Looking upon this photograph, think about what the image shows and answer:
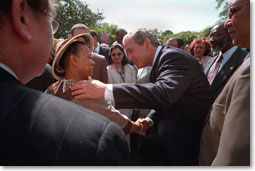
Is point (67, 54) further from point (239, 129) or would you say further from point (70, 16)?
point (70, 16)

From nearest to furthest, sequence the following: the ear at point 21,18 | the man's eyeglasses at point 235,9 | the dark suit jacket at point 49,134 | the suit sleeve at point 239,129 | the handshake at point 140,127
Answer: the dark suit jacket at point 49,134 < the ear at point 21,18 < the suit sleeve at point 239,129 < the man's eyeglasses at point 235,9 < the handshake at point 140,127

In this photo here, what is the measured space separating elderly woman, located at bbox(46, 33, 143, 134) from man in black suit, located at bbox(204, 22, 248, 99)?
1252 millimetres

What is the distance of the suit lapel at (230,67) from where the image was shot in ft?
8.30

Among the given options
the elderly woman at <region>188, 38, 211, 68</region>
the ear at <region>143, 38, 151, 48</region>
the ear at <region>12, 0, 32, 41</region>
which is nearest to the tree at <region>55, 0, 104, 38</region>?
the elderly woman at <region>188, 38, 211, 68</region>

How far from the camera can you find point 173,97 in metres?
1.94

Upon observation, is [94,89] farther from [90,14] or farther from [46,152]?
[90,14]

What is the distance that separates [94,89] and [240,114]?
1.25 meters

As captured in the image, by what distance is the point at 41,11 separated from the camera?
0.80m

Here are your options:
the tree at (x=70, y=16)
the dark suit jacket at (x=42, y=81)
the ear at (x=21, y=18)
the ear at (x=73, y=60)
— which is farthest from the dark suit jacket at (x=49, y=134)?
the tree at (x=70, y=16)

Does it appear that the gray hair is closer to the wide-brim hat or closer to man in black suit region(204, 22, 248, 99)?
the wide-brim hat

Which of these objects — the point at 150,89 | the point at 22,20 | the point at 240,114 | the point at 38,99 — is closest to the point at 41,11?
the point at 22,20

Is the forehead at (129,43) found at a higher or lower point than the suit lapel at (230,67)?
higher

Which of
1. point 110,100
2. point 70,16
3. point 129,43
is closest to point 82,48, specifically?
point 110,100

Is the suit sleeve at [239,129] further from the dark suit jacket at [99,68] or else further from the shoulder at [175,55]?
the dark suit jacket at [99,68]
